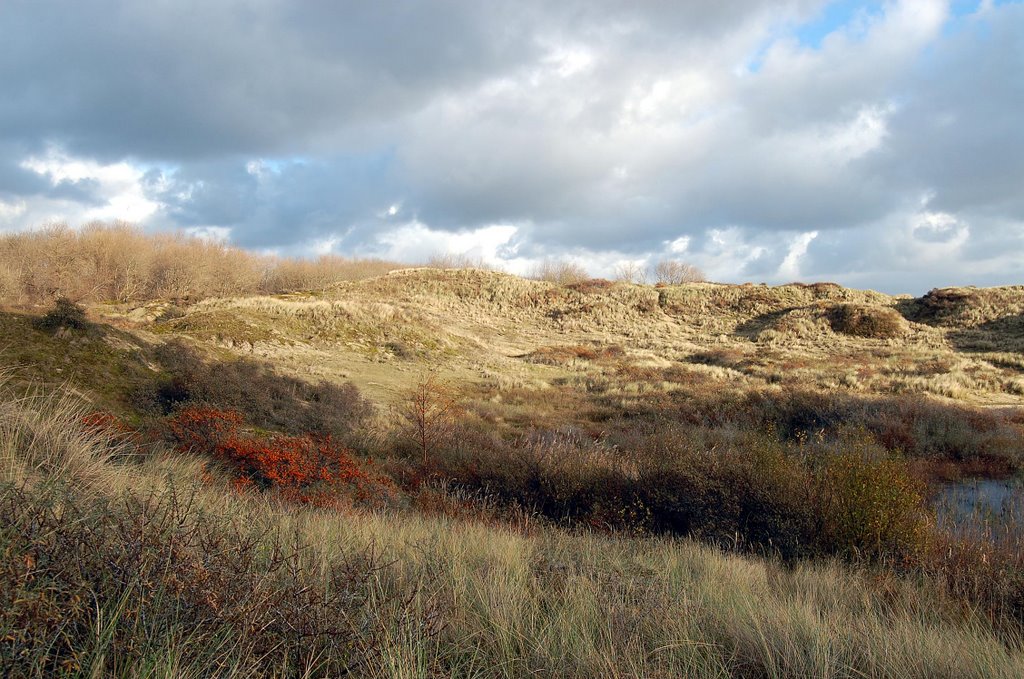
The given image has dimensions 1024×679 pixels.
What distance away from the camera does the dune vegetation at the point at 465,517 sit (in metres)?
2.51

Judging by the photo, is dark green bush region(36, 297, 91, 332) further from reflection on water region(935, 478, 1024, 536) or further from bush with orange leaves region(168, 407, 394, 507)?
reflection on water region(935, 478, 1024, 536)

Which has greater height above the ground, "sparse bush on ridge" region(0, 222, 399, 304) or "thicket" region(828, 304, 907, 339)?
"sparse bush on ridge" region(0, 222, 399, 304)

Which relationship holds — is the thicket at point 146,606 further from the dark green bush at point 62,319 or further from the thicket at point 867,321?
the thicket at point 867,321

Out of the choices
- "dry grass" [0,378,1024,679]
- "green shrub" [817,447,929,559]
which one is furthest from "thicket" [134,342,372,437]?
"green shrub" [817,447,929,559]

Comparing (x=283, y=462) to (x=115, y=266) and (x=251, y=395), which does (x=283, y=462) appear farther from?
(x=115, y=266)

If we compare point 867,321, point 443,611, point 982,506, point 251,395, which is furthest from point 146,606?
point 867,321

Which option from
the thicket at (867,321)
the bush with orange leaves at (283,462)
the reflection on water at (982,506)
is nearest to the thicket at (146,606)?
Answer: the bush with orange leaves at (283,462)

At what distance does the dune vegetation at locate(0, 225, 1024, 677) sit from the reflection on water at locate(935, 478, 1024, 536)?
256 mm

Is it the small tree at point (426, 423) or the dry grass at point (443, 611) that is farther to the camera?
the small tree at point (426, 423)

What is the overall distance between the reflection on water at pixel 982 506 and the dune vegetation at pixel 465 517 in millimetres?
256

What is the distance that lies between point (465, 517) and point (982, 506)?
24.0 feet

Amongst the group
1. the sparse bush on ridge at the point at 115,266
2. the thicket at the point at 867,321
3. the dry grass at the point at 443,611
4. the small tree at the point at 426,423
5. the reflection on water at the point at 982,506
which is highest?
the sparse bush on ridge at the point at 115,266

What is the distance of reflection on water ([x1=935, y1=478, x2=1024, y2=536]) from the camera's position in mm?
7137

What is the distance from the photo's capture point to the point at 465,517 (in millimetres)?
7016
